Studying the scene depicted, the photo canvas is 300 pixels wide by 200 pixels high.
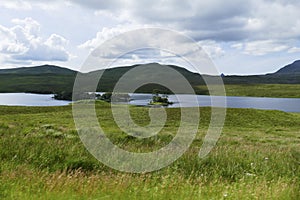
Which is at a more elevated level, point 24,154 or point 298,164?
point 24,154

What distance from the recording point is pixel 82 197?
17.6 ft

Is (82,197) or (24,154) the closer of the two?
(82,197)

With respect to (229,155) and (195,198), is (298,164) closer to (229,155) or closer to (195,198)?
(229,155)

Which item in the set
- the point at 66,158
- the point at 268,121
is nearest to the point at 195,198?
the point at 66,158

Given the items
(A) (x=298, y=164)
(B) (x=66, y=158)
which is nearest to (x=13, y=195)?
(B) (x=66, y=158)

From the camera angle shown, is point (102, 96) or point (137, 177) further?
point (102, 96)

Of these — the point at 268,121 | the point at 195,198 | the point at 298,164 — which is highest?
the point at 195,198

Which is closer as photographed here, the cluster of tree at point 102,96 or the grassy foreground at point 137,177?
the grassy foreground at point 137,177

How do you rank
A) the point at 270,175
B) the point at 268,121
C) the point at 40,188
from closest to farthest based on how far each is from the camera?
1. the point at 40,188
2. the point at 270,175
3. the point at 268,121

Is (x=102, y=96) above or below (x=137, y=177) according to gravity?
above

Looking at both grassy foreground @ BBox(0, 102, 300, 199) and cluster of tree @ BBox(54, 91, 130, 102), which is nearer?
grassy foreground @ BBox(0, 102, 300, 199)

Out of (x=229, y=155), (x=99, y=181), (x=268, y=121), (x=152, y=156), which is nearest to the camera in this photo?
(x=99, y=181)

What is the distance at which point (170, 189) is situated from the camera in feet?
19.3

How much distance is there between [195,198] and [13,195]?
122 inches
